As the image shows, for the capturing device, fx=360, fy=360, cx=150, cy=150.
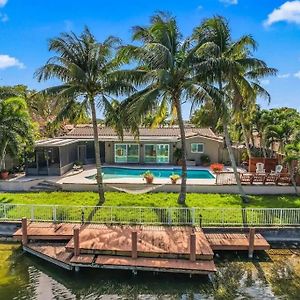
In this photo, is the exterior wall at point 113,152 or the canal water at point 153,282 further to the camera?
the exterior wall at point 113,152

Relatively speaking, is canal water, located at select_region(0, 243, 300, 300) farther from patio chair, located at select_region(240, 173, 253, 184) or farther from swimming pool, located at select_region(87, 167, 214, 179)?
swimming pool, located at select_region(87, 167, 214, 179)

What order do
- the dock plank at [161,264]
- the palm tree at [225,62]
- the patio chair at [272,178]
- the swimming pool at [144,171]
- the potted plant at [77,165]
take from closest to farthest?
the dock plank at [161,264], the palm tree at [225,62], the patio chair at [272,178], the swimming pool at [144,171], the potted plant at [77,165]

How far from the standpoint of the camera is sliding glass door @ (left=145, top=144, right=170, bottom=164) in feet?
110

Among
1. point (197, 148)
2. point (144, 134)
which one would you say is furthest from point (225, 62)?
point (144, 134)

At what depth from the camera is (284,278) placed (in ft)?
45.8

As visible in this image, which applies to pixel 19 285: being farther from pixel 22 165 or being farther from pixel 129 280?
pixel 22 165

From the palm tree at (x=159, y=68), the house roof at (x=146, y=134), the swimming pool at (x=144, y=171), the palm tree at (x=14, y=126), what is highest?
the palm tree at (x=159, y=68)

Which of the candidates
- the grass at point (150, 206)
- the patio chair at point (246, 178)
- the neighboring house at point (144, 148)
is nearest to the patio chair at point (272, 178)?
the patio chair at point (246, 178)

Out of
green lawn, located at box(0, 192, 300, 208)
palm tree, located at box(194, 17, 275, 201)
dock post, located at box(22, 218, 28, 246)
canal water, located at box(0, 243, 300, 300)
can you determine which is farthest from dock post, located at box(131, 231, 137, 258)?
palm tree, located at box(194, 17, 275, 201)

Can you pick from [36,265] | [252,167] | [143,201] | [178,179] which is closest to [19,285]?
[36,265]

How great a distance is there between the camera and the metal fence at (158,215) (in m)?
18.0

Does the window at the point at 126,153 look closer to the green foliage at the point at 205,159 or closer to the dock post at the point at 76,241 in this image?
the green foliage at the point at 205,159

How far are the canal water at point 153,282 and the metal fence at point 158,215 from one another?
2667 millimetres

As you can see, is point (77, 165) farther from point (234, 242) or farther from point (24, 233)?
point (234, 242)
